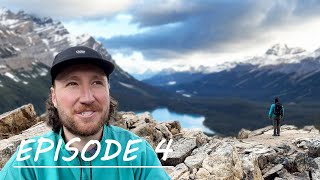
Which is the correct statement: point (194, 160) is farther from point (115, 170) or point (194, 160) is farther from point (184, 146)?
point (115, 170)

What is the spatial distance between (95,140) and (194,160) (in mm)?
13307

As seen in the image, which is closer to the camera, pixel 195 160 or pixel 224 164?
→ pixel 224 164

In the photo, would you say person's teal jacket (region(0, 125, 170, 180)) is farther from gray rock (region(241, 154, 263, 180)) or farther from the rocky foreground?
gray rock (region(241, 154, 263, 180))

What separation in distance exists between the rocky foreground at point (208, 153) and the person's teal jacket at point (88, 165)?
35.0 ft

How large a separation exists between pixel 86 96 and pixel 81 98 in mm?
58

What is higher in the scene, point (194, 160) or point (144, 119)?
point (144, 119)

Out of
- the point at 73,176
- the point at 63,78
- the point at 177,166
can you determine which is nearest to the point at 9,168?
the point at 73,176

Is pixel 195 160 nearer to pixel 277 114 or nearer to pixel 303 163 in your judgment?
pixel 303 163

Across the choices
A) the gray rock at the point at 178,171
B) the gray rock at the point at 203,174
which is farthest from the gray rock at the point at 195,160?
the gray rock at the point at 203,174

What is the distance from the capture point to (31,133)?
17953 mm

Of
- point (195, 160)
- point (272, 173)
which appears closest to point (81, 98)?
point (195, 160)

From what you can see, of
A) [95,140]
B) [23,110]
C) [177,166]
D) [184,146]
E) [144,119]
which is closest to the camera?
[95,140]

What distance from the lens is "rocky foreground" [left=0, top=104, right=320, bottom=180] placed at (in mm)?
16438

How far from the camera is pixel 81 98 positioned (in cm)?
479
